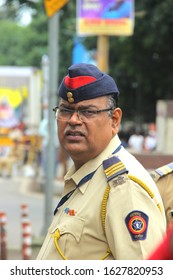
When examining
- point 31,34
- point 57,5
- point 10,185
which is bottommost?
point 10,185

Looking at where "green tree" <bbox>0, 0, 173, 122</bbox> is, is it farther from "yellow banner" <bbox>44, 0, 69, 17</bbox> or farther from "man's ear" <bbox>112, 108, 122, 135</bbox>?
"man's ear" <bbox>112, 108, 122, 135</bbox>

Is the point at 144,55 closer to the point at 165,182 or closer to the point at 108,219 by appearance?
the point at 165,182

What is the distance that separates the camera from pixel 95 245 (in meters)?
3.30

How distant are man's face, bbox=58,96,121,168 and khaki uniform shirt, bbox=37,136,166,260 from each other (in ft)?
0.12

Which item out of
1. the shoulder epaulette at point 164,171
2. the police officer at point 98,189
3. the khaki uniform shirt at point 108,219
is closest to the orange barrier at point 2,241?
the shoulder epaulette at point 164,171

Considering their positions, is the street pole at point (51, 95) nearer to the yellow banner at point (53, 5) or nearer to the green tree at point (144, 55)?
the yellow banner at point (53, 5)

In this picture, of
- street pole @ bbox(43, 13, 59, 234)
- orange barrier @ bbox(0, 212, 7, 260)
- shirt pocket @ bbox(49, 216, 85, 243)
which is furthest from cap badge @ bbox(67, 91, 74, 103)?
street pole @ bbox(43, 13, 59, 234)

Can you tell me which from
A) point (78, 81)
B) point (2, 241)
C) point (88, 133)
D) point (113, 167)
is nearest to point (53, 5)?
point (2, 241)

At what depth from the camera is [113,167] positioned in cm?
339

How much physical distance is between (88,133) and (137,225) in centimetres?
50
